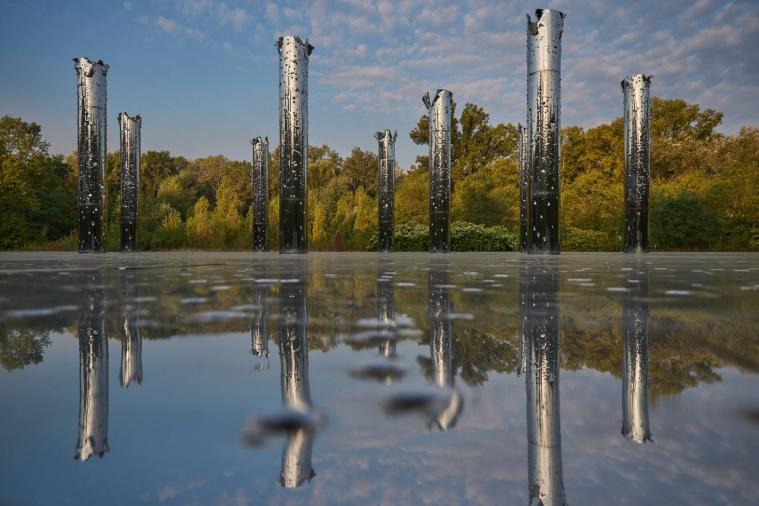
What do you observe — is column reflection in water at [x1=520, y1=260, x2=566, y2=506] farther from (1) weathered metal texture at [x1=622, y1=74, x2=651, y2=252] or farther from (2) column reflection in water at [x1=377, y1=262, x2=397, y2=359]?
(1) weathered metal texture at [x1=622, y1=74, x2=651, y2=252]

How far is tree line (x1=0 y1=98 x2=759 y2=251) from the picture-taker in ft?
66.3

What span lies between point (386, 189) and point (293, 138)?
6380 millimetres

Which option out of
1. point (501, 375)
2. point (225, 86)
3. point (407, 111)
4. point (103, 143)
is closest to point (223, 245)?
point (103, 143)

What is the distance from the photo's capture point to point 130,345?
4.50 ft

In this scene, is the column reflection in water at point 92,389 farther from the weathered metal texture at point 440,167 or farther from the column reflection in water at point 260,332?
the weathered metal texture at point 440,167

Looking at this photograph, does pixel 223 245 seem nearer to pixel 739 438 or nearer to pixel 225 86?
pixel 225 86

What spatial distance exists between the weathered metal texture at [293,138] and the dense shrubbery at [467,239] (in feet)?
27.5

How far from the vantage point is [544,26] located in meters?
9.59

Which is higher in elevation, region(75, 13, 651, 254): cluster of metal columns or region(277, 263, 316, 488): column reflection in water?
region(75, 13, 651, 254): cluster of metal columns

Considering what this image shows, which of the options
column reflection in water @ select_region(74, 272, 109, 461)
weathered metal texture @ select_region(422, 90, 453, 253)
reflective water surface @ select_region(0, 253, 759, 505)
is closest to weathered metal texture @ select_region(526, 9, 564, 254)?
weathered metal texture @ select_region(422, 90, 453, 253)

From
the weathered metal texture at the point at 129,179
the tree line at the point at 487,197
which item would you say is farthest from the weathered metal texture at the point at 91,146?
the tree line at the point at 487,197

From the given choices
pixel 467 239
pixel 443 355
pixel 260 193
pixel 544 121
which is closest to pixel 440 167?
pixel 544 121

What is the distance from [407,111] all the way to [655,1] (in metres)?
13.7

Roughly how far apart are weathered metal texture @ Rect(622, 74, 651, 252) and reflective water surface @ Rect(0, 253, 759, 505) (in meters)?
12.1
